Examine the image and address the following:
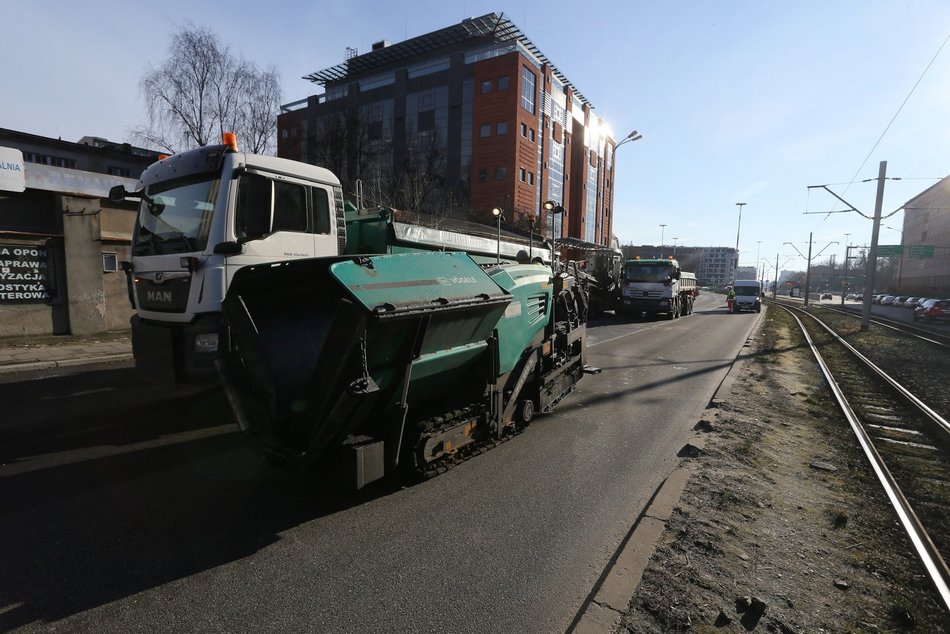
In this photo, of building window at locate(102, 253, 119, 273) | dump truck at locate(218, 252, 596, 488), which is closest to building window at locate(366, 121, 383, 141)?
building window at locate(102, 253, 119, 273)

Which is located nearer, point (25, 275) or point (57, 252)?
point (25, 275)

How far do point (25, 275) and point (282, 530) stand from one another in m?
12.4

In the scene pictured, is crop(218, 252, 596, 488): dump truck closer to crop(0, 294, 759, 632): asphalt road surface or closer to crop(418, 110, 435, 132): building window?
crop(0, 294, 759, 632): asphalt road surface

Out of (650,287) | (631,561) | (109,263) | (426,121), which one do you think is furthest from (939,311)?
(426,121)

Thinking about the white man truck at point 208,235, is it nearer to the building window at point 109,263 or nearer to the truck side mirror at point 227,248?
the truck side mirror at point 227,248

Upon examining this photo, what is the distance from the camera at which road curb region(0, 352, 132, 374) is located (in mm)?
8375

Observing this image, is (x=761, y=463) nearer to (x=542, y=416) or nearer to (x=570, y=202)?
(x=542, y=416)

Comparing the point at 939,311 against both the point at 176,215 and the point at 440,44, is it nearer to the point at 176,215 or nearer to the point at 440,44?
the point at 176,215

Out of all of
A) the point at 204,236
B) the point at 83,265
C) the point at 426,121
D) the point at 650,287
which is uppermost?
the point at 426,121

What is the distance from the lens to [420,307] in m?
3.40

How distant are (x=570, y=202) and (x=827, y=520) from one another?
54522 mm

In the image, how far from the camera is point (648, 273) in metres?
22.4

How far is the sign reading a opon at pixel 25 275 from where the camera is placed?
10.8m

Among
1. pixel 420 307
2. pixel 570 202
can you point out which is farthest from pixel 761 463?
pixel 570 202
